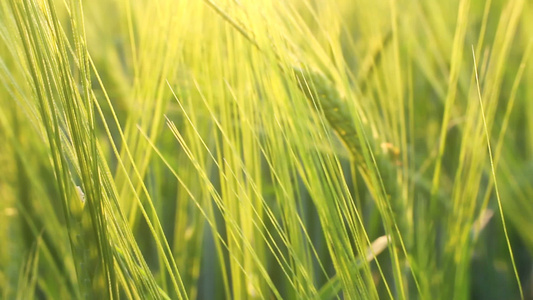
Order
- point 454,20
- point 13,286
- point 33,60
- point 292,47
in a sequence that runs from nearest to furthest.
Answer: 1. point 33,60
2. point 292,47
3. point 13,286
4. point 454,20

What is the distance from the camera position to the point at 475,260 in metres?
0.71

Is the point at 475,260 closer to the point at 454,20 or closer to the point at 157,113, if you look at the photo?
the point at 454,20

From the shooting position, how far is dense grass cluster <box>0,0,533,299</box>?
0.92ft

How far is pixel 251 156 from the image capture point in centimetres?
46

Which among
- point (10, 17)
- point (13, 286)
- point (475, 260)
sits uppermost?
point (10, 17)

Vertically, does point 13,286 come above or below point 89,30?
below

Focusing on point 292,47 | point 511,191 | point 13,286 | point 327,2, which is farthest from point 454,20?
point 13,286

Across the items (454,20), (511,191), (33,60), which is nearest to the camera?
(33,60)

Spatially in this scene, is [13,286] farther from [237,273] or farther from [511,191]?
[511,191]

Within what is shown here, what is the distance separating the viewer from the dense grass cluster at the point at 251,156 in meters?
0.28

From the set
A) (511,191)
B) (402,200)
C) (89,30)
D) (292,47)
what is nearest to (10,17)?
(292,47)

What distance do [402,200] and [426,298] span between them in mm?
76

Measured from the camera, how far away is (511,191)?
2.31ft

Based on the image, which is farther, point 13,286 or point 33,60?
point 13,286
